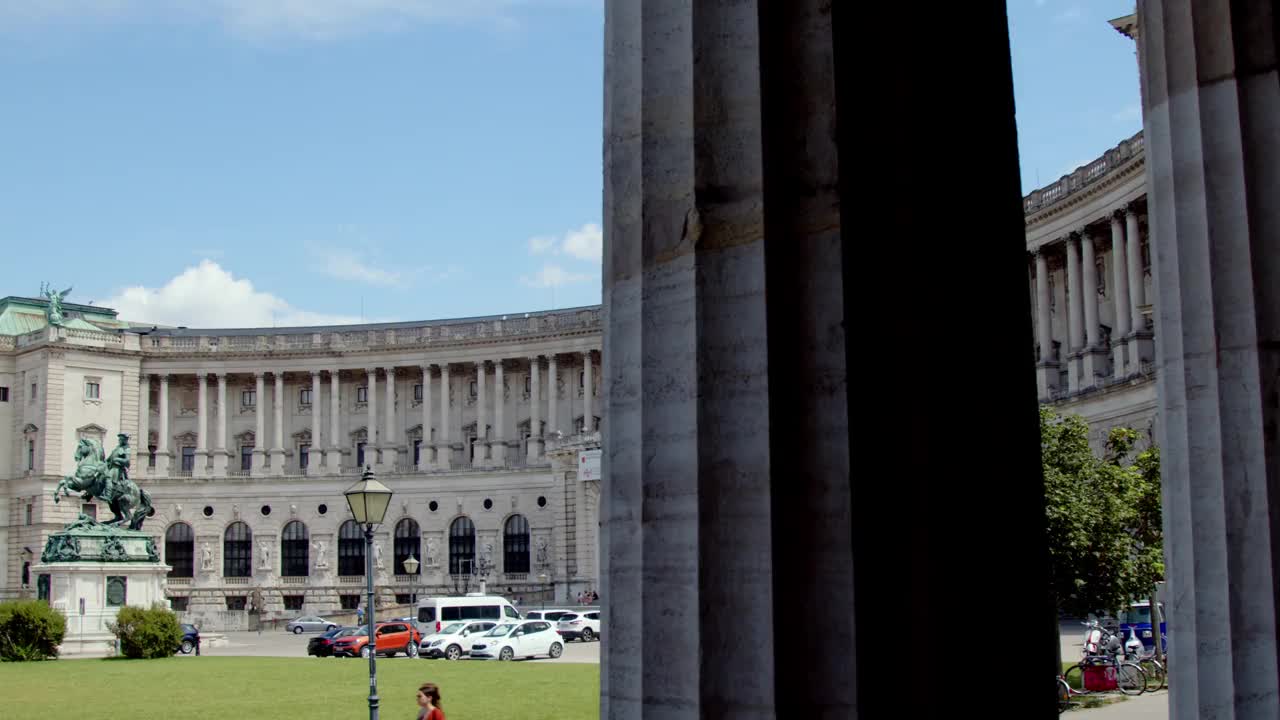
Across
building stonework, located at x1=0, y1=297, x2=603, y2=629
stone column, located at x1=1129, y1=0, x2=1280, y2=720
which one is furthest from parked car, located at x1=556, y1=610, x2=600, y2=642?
stone column, located at x1=1129, y1=0, x2=1280, y2=720

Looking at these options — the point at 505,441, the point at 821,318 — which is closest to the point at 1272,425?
the point at 821,318

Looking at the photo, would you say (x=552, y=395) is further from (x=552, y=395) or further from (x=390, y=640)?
(x=390, y=640)

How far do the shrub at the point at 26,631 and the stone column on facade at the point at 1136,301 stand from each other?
4179 centimetres

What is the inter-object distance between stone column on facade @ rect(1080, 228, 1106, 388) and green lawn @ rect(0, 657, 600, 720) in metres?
32.9

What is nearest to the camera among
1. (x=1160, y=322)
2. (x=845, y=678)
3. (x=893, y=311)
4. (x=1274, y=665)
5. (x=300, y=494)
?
(x=845, y=678)

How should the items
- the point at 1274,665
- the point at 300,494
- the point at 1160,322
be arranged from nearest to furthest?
the point at 1274,665
the point at 1160,322
the point at 300,494

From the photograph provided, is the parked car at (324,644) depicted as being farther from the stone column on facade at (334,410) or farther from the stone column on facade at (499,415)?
the stone column on facade at (334,410)

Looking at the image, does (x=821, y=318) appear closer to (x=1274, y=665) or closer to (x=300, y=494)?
(x=1274, y=665)

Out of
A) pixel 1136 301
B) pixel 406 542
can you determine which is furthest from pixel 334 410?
pixel 1136 301

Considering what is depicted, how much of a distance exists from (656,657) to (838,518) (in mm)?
662

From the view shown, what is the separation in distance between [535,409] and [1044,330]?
1550 inches

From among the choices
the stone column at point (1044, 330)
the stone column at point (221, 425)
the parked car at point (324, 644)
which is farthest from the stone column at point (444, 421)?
the parked car at point (324, 644)

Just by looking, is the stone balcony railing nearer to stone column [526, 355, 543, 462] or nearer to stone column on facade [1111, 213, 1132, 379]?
stone column on facade [1111, 213, 1132, 379]

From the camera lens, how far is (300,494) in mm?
96938
